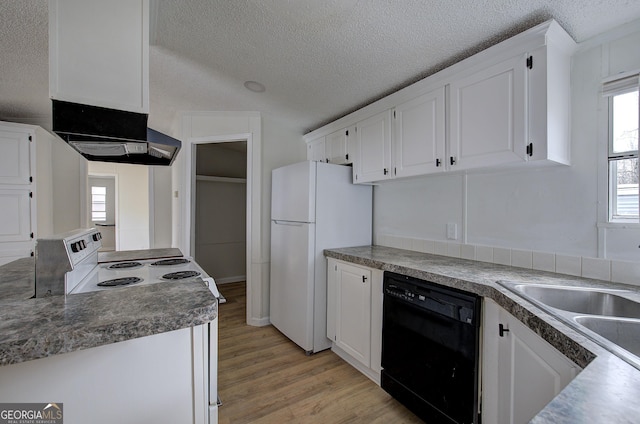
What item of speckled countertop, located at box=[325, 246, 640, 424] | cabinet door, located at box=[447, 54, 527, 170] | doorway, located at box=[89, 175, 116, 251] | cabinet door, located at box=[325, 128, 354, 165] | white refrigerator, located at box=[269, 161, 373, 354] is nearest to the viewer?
speckled countertop, located at box=[325, 246, 640, 424]

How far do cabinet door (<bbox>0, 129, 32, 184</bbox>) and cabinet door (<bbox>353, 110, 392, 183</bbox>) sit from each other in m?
3.50

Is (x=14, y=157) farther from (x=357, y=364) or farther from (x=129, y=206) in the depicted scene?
(x=357, y=364)

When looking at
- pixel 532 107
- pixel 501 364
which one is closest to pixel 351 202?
pixel 532 107

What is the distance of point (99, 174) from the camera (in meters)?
6.00

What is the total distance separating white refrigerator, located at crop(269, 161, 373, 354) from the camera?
243cm

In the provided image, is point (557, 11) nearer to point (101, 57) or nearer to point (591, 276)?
point (591, 276)

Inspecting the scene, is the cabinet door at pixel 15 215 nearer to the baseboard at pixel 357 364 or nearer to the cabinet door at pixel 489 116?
the baseboard at pixel 357 364

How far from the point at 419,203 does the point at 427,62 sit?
1094 mm

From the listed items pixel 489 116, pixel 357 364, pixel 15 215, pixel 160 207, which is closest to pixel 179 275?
pixel 357 364

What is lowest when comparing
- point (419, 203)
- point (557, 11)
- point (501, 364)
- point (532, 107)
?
point (501, 364)

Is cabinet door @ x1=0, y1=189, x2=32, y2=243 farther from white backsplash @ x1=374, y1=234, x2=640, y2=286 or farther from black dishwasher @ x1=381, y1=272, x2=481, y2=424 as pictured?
white backsplash @ x1=374, y1=234, x2=640, y2=286

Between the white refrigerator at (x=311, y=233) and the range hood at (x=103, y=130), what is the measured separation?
1164mm

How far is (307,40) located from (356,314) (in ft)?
6.50

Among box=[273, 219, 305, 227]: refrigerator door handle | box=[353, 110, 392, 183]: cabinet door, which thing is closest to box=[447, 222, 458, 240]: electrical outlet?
box=[353, 110, 392, 183]: cabinet door
